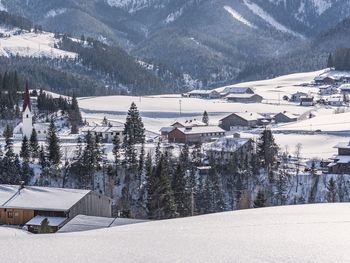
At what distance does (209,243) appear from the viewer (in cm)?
1323

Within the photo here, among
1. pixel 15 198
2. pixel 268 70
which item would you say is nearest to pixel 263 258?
pixel 15 198

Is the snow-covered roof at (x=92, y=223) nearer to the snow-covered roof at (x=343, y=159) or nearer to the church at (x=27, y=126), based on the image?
the snow-covered roof at (x=343, y=159)

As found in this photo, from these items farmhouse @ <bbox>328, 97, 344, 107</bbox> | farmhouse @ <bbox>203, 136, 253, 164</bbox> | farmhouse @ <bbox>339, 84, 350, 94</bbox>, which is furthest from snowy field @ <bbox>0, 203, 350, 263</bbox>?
farmhouse @ <bbox>339, 84, 350, 94</bbox>

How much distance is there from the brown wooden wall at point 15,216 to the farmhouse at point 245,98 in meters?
90.2

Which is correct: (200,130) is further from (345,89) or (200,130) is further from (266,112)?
(345,89)

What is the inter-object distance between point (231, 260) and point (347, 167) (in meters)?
44.9

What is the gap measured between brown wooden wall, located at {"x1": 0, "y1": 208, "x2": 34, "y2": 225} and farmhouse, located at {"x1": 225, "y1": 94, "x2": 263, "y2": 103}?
90.2 metres

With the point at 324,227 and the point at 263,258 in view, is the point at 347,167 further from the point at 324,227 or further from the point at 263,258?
the point at 263,258

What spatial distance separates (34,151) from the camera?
54.7 m

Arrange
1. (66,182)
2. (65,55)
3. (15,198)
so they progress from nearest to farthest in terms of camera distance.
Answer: (15,198) < (66,182) < (65,55)

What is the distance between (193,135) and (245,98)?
4964 centimetres

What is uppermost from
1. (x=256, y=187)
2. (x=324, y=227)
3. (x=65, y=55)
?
(x=65, y=55)

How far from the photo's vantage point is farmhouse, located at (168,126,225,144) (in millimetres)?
71481

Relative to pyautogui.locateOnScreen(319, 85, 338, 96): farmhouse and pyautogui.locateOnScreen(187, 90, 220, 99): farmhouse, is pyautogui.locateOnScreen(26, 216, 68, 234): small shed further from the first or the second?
pyautogui.locateOnScreen(319, 85, 338, 96): farmhouse
